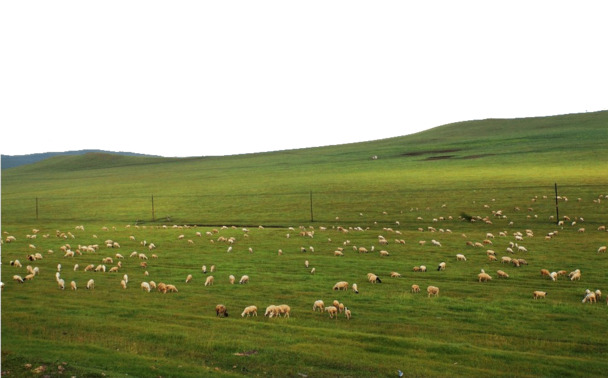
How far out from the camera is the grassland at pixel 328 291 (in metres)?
12.8

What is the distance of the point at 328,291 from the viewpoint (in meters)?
20.1

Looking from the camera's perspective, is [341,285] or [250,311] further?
[341,285]

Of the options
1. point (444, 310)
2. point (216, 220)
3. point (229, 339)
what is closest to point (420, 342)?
point (444, 310)

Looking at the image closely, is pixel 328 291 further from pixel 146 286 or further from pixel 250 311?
pixel 146 286

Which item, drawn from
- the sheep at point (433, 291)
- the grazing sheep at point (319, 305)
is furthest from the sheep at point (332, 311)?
the sheep at point (433, 291)

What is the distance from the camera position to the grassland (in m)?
12.8

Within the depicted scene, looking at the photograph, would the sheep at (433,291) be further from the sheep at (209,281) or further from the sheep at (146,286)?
the sheep at (146,286)

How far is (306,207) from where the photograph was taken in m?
53.0

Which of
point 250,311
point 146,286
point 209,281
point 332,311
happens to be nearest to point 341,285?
point 332,311

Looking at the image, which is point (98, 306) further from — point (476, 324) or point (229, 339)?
point (476, 324)

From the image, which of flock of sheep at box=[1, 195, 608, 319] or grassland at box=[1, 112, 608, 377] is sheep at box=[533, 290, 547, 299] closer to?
flock of sheep at box=[1, 195, 608, 319]

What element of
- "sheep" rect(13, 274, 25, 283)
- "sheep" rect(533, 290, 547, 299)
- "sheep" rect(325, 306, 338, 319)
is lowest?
"sheep" rect(533, 290, 547, 299)

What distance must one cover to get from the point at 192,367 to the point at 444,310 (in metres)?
8.75

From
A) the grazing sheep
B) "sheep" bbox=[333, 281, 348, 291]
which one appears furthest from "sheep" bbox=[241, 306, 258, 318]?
"sheep" bbox=[333, 281, 348, 291]
